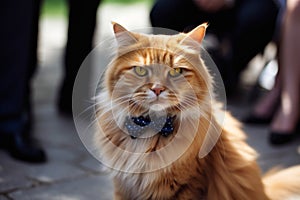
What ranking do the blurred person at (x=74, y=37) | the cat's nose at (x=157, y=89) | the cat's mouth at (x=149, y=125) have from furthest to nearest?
the blurred person at (x=74, y=37), the cat's mouth at (x=149, y=125), the cat's nose at (x=157, y=89)

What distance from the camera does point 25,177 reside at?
2.63m

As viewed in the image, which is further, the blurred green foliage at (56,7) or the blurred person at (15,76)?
the blurred green foliage at (56,7)

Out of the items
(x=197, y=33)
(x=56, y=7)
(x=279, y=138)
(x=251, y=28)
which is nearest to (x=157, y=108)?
(x=197, y=33)

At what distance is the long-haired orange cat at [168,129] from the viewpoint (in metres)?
1.83

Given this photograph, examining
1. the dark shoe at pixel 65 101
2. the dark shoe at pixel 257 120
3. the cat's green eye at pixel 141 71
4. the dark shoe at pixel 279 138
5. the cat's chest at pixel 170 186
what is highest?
the cat's green eye at pixel 141 71

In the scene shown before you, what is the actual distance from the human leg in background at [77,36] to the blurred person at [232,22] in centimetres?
44

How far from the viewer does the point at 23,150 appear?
112 inches

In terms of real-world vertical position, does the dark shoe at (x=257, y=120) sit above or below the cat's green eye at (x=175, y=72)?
below

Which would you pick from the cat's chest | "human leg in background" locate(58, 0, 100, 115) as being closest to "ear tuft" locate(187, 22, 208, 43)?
the cat's chest

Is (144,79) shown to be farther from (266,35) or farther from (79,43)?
(266,35)

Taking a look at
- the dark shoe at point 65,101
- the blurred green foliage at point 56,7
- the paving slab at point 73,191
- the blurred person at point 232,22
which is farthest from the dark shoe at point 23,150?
the blurred green foliage at point 56,7

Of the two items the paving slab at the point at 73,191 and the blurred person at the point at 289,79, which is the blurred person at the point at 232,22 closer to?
the blurred person at the point at 289,79

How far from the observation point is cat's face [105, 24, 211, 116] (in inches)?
71.2

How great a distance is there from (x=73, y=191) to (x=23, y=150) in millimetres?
514
